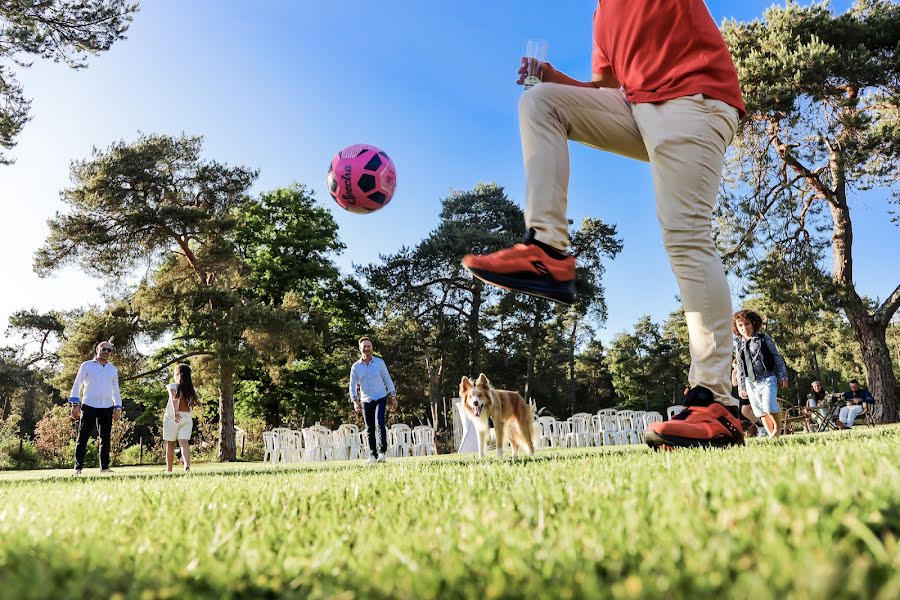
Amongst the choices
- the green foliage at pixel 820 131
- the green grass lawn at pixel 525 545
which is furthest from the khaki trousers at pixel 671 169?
the green foliage at pixel 820 131

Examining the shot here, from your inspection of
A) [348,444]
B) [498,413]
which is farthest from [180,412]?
[348,444]

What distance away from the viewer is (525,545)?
3.22 ft

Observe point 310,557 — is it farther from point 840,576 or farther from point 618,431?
point 618,431

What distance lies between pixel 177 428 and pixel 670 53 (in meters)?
11.2

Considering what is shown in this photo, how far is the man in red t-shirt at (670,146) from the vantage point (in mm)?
2904

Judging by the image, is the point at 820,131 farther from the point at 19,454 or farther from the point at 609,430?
the point at 19,454

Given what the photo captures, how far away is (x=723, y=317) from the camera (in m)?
3.01

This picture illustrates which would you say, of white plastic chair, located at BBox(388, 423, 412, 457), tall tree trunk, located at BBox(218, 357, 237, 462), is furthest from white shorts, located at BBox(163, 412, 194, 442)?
tall tree trunk, located at BBox(218, 357, 237, 462)

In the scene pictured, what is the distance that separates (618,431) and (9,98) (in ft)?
64.5

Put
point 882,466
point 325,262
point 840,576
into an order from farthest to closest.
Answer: point 325,262
point 882,466
point 840,576

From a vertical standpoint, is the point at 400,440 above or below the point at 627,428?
above

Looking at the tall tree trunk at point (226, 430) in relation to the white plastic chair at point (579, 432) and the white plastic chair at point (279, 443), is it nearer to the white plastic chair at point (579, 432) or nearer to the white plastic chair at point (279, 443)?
the white plastic chair at point (279, 443)

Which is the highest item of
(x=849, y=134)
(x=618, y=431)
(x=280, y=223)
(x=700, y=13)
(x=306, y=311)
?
(x=280, y=223)

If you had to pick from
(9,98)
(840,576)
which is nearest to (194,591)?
(840,576)
